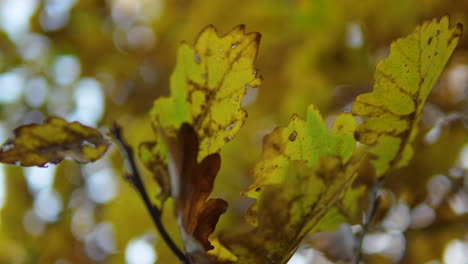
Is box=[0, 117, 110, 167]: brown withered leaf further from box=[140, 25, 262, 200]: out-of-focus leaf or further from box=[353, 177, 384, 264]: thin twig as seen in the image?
box=[353, 177, 384, 264]: thin twig

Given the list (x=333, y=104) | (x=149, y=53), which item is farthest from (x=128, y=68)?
(x=333, y=104)

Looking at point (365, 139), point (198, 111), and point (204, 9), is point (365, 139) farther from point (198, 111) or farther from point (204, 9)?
point (204, 9)

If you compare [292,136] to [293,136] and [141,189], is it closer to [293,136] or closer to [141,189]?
[293,136]

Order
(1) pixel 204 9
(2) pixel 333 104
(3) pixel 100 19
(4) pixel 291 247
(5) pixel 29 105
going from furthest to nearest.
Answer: (5) pixel 29 105 → (3) pixel 100 19 → (1) pixel 204 9 → (2) pixel 333 104 → (4) pixel 291 247

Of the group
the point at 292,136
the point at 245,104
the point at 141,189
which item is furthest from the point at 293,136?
the point at 245,104

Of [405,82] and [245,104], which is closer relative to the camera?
[405,82]

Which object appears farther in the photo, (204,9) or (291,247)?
(204,9)

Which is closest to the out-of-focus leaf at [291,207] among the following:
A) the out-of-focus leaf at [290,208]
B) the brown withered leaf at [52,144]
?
the out-of-focus leaf at [290,208]
